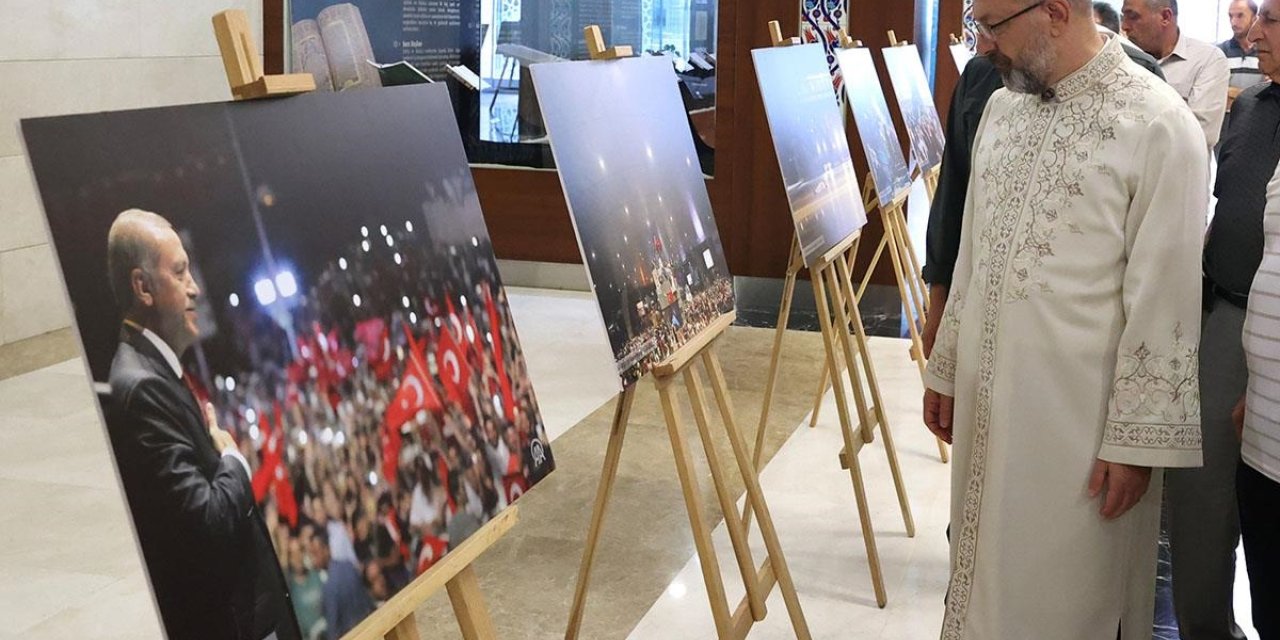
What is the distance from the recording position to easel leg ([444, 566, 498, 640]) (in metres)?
1.80

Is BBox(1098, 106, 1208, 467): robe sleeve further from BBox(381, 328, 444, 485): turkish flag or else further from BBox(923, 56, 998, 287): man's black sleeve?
BBox(381, 328, 444, 485): turkish flag

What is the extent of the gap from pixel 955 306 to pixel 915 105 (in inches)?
126

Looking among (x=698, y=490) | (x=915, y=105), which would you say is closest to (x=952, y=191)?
(x=698, y=490)

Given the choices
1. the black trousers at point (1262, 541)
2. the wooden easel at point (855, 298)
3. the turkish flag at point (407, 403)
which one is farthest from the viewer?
the wooden easel at point (855, 298)

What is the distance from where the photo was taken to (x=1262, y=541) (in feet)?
7.73

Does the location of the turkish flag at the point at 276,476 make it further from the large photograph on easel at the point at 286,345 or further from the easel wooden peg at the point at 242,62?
the easel wooden peg at the point at 242,62

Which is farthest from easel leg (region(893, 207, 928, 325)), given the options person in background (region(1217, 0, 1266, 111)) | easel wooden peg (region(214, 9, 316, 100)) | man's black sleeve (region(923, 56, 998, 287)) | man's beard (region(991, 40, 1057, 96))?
easel wooden peg (region(214, 9, 316, 100))

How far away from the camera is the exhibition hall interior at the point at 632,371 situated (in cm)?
138

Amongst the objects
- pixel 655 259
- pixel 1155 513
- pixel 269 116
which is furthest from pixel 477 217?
pixel 1155 513

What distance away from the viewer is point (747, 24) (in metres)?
7.50

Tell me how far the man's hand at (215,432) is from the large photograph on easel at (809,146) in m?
2.10

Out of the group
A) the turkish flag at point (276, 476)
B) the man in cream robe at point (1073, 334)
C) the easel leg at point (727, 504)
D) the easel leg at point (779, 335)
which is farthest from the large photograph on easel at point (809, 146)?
the turkish flag at point (276, 476)

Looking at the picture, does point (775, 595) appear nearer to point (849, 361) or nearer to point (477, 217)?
point (849, 361)

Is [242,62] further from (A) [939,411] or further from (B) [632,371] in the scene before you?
(A) [939,411]
